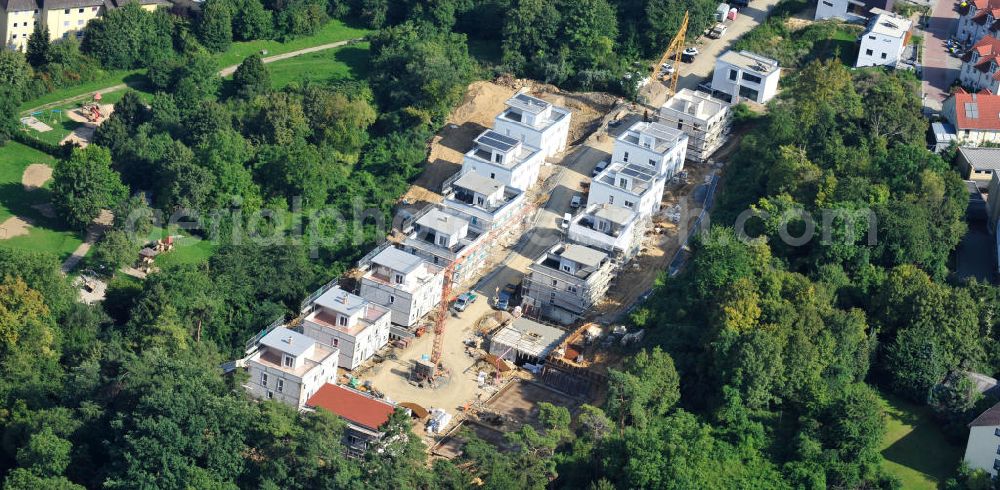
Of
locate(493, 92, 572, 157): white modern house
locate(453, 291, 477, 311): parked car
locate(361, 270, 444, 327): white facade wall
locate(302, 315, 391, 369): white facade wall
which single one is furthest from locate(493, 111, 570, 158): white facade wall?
locate(302, 315, 391, 369): white facade wall

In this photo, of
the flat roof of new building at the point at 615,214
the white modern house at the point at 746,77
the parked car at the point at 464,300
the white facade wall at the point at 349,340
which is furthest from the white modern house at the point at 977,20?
the white facade wall at the point at 349,340

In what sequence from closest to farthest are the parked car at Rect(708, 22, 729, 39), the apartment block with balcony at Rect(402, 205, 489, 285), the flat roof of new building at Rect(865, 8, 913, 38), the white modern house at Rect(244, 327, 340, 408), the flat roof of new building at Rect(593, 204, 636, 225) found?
the white modern house at Rect(244, 327, 340, 408), the apartment block with balcony at Rect(402, 205, 489, 285), the flat roof of new building at Rect(593, 204, 636, 225), the flat roof of new building at Rect(865, 8, 913, 38), the parked car at Rect(708, 22, 729, 39)

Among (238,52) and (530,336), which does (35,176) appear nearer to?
(238,52)

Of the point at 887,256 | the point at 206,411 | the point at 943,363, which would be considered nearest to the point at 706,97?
the point at 887,256

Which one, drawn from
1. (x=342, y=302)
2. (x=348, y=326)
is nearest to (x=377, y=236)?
(x=342, y=302)

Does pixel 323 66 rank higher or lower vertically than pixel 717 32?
lower

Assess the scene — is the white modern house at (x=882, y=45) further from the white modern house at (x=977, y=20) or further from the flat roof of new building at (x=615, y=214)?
the flat roof of new building at (x=615, y=214)

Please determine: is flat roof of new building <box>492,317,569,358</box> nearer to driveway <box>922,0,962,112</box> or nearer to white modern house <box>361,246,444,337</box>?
white modern house <box>361,246,444,337</box>
